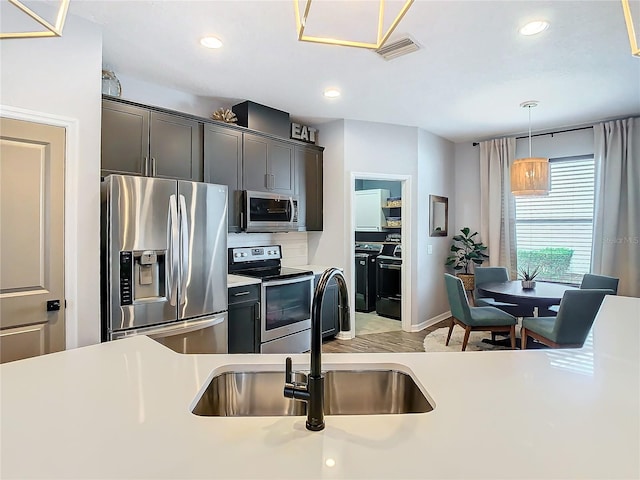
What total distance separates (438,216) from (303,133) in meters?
2.26

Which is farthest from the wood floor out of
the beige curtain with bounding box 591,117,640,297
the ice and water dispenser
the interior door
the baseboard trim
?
the interior door

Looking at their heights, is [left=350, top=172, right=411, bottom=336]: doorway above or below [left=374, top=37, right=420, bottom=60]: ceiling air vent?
below

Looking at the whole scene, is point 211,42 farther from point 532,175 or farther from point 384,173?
point 532,175

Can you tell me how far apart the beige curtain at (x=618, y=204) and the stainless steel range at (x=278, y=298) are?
11.3 feet

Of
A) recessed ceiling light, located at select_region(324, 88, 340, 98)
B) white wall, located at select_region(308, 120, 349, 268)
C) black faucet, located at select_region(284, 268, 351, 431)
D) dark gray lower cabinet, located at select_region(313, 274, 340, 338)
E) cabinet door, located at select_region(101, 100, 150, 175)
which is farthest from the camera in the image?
white wall, located at select_region(308, 120, 349, 268)

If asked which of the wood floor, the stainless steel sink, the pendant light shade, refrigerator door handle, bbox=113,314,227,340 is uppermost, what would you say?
the pendant light shade

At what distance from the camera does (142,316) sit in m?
2.48

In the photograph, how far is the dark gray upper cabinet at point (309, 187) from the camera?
14.3 ft

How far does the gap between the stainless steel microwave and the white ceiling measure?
3.18ft

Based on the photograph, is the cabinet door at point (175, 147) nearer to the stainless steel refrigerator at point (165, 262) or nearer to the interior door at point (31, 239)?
the stainless steel refrigerator at point (165, 262)

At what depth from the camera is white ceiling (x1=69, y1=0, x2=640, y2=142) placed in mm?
2219

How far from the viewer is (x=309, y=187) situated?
14.7ft

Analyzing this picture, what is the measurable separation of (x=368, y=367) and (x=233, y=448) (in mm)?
643

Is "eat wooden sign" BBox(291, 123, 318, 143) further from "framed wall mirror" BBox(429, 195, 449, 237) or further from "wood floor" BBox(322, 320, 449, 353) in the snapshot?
"wood floor" BBox(322, 320, 449, 353)
